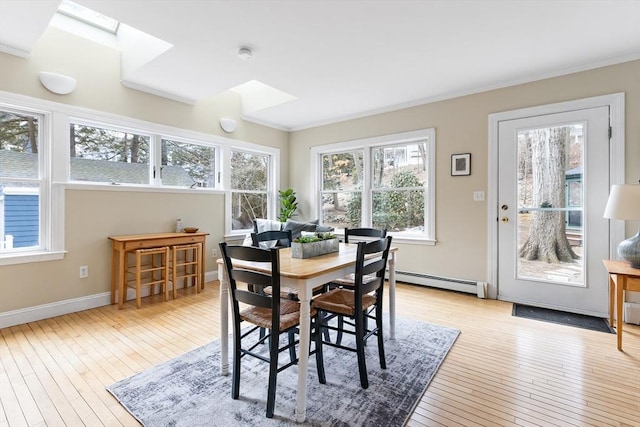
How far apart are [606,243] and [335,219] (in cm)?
337

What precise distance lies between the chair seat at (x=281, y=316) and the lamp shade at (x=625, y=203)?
8.51 ft

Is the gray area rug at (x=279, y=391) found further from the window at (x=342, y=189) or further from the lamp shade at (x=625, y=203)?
the window at (x=342, y=189)

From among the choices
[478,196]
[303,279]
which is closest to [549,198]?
[478,196]

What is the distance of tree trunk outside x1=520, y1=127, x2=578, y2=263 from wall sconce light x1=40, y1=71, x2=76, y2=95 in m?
4.90

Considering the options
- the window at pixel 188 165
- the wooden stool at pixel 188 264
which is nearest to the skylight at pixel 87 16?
the window at pixel 188 165

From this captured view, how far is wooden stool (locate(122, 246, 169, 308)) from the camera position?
11.0 ft

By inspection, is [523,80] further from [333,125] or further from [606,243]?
[333,125]

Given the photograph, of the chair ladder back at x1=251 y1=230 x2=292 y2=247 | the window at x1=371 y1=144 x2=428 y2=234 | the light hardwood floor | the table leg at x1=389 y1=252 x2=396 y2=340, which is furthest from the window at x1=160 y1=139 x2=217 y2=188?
the table leg at x1=389 y1=252 x2=396 y2=340

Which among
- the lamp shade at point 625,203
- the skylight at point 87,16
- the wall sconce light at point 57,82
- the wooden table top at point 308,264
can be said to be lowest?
the wooden table top at point 308,264

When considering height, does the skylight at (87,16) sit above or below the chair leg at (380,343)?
above

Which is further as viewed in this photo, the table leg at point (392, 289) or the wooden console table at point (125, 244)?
the wooden console table at point (125, 244)

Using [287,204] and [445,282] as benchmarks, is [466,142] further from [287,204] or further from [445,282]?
[287,204]

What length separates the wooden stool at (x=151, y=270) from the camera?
336cm

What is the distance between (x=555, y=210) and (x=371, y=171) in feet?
7.71
